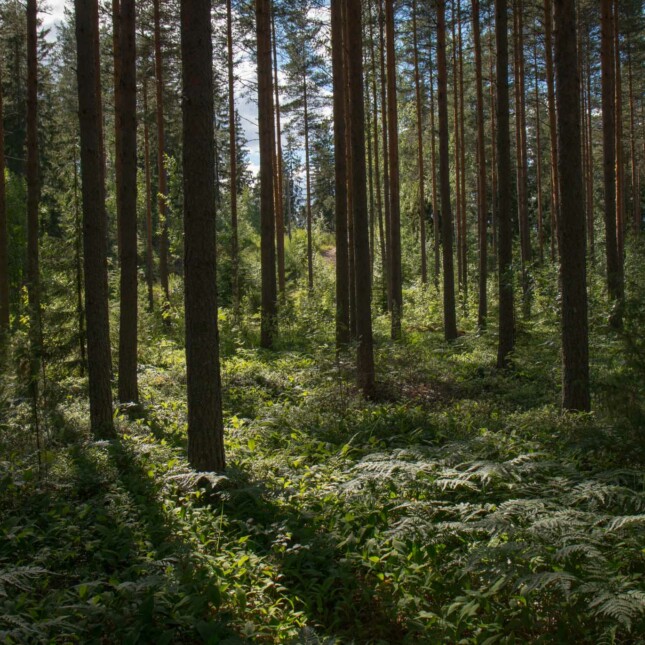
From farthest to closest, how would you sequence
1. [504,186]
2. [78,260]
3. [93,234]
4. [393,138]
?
[393,138], [504,186], [78,260], [93,234]

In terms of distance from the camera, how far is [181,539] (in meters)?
4.70

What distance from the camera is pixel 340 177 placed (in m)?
14.2

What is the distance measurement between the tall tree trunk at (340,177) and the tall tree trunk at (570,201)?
6963mm

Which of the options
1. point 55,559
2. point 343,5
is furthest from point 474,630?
point 343,5

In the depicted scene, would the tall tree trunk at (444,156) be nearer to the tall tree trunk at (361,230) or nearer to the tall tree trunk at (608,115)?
the tall tree trunk at (608,115)

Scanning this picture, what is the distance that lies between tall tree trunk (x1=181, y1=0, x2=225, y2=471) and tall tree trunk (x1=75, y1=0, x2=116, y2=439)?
9.03 feet

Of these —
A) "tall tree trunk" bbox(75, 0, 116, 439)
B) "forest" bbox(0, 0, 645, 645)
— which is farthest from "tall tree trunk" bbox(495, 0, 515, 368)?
"tall tree trunk" bbox(75, 0, 116, 439)

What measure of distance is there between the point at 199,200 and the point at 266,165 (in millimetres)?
10386

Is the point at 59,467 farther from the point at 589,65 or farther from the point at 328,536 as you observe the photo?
the point at 589,65

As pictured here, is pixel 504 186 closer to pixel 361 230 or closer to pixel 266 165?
pixel 361 230

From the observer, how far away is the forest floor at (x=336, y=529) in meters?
3.63

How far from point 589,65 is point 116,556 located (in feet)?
98.2

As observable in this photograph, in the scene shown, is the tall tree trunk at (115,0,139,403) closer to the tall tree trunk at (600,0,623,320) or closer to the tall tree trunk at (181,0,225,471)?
the tall tree trunk at (181,0,225,471)

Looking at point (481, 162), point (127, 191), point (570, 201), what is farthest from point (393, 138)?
point (570, 201)
